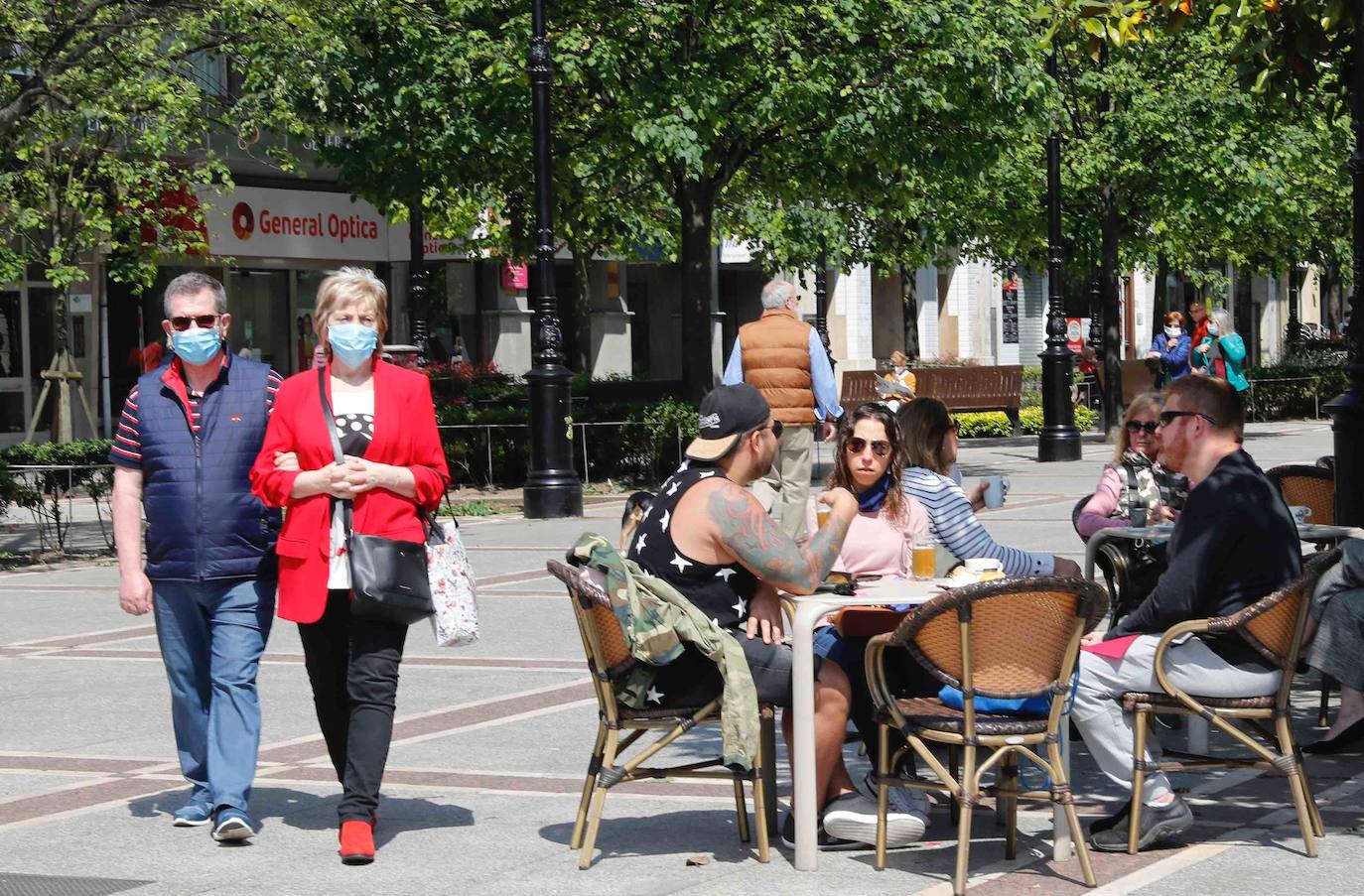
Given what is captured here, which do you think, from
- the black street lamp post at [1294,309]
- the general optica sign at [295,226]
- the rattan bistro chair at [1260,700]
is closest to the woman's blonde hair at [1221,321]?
the general optica sign at [295,226]

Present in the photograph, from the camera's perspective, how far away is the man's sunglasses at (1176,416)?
665 centimetres

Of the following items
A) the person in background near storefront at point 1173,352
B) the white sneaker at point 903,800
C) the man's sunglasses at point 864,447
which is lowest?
the white sneaker at point 903,800

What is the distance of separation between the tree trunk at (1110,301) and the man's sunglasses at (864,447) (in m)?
24.2

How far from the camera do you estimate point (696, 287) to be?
23719 millimetres

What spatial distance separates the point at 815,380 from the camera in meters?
15.2

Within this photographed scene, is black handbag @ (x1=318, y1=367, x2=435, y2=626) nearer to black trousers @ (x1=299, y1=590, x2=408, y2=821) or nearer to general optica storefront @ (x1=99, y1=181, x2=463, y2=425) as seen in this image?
black trousers @ (x1=299, y1=590, x2=408, y2=821)

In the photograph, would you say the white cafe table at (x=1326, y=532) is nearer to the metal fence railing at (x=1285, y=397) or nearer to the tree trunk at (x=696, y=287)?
the tree trunk at (x=696, y=287)

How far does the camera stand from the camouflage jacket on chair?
19.6 ft

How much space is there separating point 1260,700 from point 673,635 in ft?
5.86

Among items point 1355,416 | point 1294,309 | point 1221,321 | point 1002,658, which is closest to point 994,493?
point 1355,416

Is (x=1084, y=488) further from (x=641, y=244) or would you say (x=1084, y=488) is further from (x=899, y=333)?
(x=899, y=333)

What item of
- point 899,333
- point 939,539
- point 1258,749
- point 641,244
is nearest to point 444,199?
point 641,244

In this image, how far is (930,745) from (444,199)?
17.4 metres

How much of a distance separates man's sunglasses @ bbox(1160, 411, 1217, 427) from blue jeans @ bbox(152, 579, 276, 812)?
9.58 feet
